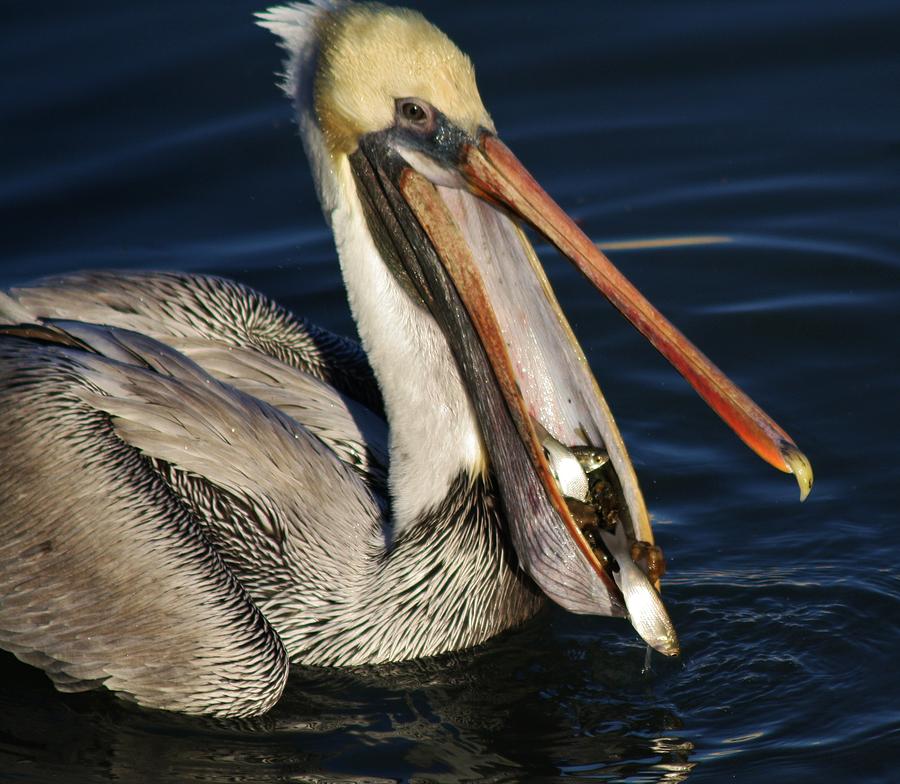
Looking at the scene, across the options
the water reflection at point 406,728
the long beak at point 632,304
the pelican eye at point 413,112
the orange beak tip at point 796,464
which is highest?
the pelican eye at point 413,112

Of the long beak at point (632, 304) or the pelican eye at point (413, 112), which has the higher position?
the pelican eye at point (413, 112)

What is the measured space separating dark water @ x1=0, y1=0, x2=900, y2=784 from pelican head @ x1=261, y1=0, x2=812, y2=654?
0.40 meters

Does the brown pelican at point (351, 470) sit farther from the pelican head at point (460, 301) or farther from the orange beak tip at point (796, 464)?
the orange beak tip at point (796, 464)

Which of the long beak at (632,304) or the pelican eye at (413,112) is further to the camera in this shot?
the pelican eye at (413,112)

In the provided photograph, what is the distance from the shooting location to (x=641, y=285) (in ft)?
22.2

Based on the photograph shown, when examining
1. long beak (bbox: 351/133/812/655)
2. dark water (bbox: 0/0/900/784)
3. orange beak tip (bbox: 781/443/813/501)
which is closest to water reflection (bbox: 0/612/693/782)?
dark water (bbox: 0/0/900/784)

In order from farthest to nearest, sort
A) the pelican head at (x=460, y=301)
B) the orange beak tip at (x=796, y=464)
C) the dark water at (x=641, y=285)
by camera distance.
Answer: the dark water at (x=641, y=285), the pelican head at (x=460, y=301), the orange beak tip at (x=796, y=464)

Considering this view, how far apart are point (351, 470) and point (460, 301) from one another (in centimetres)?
73

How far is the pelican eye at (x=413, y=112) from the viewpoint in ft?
13.9

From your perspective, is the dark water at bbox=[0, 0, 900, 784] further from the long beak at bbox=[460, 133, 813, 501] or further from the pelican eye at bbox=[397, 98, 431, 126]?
the pelican eye at bbox=[397, 98, 431, 126]

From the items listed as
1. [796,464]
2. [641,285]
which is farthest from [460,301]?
[641,285]

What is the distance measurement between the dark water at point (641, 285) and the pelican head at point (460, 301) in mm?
402

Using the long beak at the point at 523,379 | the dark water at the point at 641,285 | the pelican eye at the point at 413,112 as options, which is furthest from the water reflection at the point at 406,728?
the pelican eye at the point at 413,112

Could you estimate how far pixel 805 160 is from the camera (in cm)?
748
